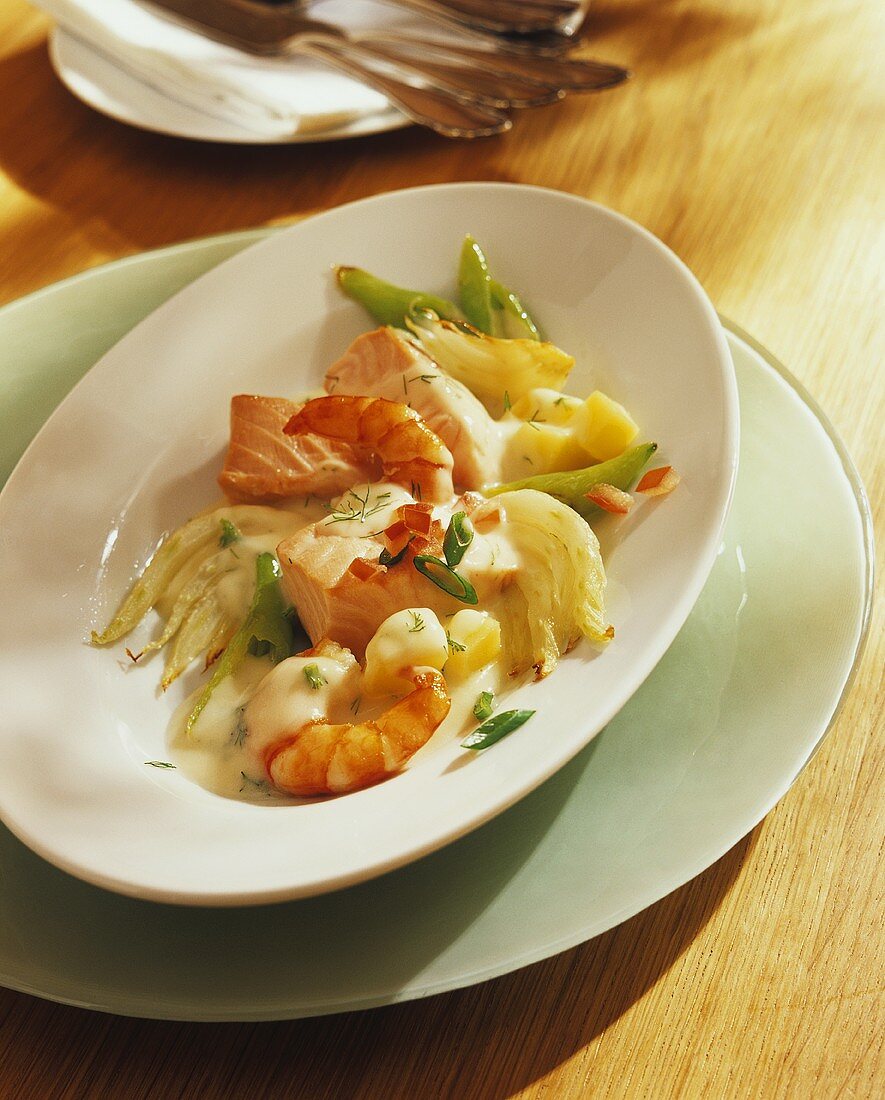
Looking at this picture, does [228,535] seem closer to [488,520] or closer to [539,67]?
[488,520]

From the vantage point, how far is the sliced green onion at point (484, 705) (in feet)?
4.85

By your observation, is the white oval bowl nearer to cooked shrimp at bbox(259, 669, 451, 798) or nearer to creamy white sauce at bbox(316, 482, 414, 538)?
cooked shrimp at bbox(259, 669, 451, 798)

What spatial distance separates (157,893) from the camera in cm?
120

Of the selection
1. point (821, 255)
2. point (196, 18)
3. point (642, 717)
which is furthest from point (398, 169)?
point (642, 717)

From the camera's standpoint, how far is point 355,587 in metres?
1.60

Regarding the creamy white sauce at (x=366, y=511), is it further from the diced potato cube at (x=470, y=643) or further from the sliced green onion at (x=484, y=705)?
the sliced green onion at (x=484, y=705)

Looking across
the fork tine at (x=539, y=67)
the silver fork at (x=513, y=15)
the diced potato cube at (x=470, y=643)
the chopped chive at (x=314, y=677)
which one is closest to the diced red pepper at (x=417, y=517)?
the diced potato cube at (x=470, y=643)

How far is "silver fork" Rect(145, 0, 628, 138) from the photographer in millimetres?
2586

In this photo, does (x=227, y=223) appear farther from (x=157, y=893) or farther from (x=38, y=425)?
(x=157, y=893)

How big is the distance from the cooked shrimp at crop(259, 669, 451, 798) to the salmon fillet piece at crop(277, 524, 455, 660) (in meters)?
0.19

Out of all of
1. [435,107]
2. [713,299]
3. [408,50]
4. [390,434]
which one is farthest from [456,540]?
[408,50]

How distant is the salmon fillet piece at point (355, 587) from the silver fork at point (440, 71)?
1.35m

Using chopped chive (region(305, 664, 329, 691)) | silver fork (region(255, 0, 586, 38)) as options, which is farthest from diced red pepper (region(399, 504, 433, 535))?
silver fork (region(255, 0, 586, 38))

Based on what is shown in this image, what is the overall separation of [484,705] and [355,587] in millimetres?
270
